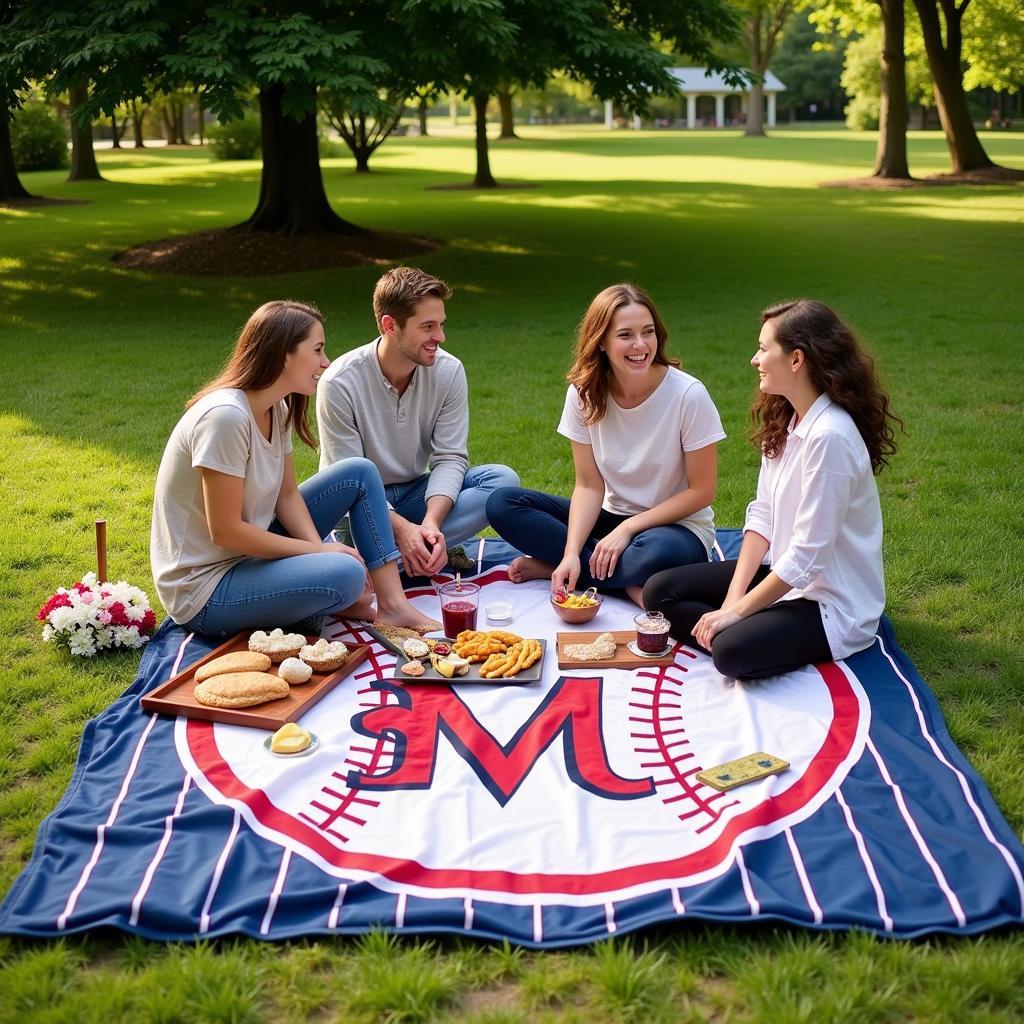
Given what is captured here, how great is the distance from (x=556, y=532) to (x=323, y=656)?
1.45 m

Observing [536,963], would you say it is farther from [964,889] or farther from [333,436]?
[333,436]

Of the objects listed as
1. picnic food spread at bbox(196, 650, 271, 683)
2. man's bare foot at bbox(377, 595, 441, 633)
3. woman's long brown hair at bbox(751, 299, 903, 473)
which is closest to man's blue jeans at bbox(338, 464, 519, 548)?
man's bare foot at bbox(377, 595, 441, 633)

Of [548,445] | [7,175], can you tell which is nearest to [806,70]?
[7,175]

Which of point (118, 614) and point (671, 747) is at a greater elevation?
point (118, 614)

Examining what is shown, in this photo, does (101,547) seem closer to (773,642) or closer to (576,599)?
(576,599)

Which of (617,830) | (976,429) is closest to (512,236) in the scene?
(976,429)

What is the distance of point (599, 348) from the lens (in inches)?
199

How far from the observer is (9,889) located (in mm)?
3176

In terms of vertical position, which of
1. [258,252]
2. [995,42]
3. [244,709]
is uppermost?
[995,42]

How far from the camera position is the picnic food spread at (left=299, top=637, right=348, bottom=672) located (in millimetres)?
4426

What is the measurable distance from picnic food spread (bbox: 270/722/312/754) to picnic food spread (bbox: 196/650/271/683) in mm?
421

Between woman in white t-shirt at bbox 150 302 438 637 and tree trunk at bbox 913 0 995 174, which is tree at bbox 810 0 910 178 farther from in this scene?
woman in white t-shirt at bbox 150 302 438 637

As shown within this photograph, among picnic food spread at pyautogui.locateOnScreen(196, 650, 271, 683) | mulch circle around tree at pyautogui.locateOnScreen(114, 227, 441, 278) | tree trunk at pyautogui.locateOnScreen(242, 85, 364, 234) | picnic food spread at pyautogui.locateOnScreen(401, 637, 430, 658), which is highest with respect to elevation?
tree trunk at pyautogui.locateOnScreen(242, 85, 364, 234)

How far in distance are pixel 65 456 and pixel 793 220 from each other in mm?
15629
